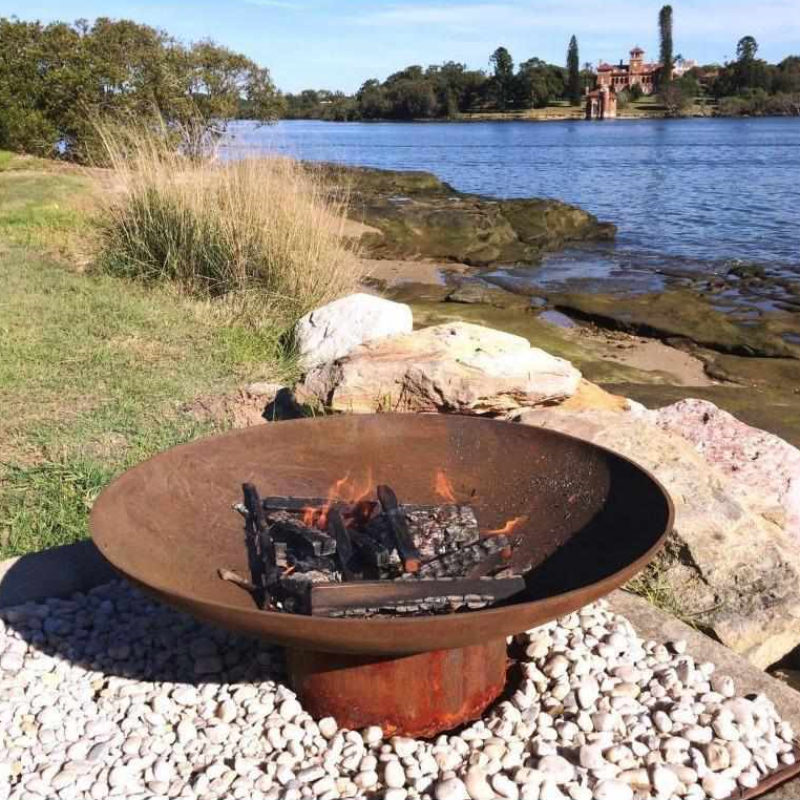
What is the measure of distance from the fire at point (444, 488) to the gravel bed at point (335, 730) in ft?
1.58

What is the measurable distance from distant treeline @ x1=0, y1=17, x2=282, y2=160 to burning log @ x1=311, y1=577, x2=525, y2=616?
15447mm

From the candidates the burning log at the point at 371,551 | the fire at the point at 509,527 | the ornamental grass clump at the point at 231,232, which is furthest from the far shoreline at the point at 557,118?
the burning log at the point at 371,551

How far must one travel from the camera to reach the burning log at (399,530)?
242 centimetres

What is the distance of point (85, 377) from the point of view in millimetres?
4965

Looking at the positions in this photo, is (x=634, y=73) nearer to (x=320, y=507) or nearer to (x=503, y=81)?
(x=503, y=81)

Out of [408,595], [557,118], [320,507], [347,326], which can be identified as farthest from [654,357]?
[557,118]

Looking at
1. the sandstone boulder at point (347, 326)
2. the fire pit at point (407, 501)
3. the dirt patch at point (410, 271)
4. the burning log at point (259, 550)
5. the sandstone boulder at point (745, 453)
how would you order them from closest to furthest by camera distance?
the fire pit at point (407, 501) → the burning log at point (259, 550) → the sandstone boulder at point (745, 453) → the sandstone boulder at point (347, 326) → the dirt patch at point (410, 271)

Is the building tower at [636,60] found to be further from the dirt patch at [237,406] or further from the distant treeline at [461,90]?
the dirt patch at [237,406]

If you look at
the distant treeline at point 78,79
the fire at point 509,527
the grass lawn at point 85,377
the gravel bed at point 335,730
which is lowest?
the gravel bed at point 335,730

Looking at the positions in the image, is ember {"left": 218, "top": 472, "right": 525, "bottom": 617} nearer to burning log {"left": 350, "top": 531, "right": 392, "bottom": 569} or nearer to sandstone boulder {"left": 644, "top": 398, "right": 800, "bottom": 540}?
burning log {"left": 350, "top": 531, "right": 392, "bottom": 569}

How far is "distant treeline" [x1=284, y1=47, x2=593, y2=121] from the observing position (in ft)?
272

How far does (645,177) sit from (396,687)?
2867 centimetres

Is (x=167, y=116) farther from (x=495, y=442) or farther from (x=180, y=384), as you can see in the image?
(x=495, y=442)

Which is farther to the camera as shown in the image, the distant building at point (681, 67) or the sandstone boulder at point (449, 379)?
the distant building at point (681, 67)
